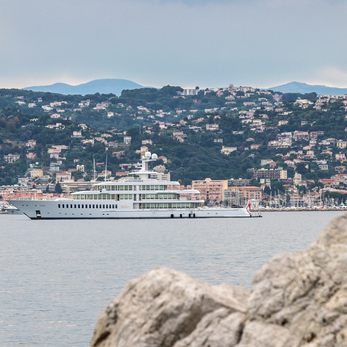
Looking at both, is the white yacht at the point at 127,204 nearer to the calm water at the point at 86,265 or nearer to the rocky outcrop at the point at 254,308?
the calm water at the point at 86,265

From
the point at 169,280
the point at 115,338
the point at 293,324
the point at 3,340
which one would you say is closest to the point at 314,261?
the point at 293,324

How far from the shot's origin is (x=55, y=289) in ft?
113

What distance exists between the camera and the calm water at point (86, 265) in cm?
2547

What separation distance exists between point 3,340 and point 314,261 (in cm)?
1233

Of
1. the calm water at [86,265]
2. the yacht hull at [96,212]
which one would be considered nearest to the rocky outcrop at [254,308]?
the calm water at [86,265]

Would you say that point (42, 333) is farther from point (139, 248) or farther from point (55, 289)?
point (139, 248)

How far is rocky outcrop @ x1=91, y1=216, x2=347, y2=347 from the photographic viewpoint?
36.9 ft

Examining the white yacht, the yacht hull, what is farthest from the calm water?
the white yacht

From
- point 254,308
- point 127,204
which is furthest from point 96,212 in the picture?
point 254,308

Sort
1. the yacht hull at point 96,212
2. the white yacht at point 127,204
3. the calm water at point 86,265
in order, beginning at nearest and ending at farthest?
the calm water at point 86,265 < the yacht hull at point 96,212 < the white yacht at point 127,204

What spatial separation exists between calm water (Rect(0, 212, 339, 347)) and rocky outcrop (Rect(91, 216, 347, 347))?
1016 centimetres

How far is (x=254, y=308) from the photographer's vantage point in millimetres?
11586

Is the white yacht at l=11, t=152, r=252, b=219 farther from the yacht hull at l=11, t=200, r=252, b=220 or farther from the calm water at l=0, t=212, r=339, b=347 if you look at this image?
the calm water at l=0, t=212, r=339, b=347

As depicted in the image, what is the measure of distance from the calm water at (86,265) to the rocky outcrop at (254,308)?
10.2 metres
